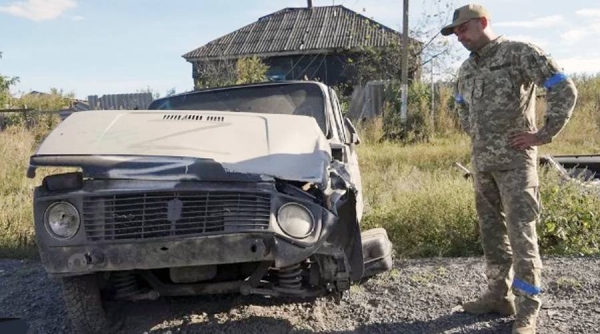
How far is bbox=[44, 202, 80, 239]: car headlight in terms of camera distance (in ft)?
9.51

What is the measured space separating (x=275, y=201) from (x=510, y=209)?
1358 mm

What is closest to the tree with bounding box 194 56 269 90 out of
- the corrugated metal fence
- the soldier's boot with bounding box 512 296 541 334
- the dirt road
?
the corrugated metal fence

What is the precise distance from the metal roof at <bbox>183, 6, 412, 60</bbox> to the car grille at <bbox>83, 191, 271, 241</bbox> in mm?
15756

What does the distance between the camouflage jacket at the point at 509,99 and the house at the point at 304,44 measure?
1420cm

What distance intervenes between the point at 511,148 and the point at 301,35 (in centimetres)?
1772

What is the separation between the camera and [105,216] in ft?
9.40

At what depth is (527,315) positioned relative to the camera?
3102 millimetres

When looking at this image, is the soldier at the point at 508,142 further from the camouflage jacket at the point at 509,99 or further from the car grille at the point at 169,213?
the car grille at the point at 169,213

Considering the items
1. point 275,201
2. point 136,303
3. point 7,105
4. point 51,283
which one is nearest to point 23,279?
point 51,283

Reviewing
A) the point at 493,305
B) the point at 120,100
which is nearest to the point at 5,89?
the point at 120,100

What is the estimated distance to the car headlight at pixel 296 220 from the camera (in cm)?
288

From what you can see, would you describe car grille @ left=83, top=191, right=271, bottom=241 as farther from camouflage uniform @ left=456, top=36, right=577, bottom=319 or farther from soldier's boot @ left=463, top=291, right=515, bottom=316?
soldier's boot @ left=463, top=291, right=515, bottom=316

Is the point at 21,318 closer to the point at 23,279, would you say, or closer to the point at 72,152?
the point at 23,279

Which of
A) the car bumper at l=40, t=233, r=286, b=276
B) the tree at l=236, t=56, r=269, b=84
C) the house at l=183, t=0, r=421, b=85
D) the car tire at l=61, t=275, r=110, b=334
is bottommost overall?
the car tire at l=61, t=275, r=110, b=334
